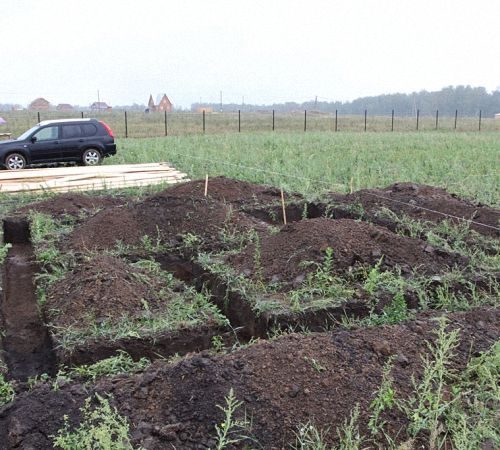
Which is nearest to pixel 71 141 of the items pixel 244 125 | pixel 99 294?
pixel 99 294

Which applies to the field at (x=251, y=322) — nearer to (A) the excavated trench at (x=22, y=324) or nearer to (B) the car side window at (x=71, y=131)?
(A) the excavated trench at (x=22, y=324)

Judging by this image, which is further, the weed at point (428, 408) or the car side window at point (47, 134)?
the car side window at point (47, 134)

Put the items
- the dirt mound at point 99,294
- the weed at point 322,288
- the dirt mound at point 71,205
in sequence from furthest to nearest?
the dirt mound at point 71,205
the weed at point 322,288
the dirt mound at point 99,294

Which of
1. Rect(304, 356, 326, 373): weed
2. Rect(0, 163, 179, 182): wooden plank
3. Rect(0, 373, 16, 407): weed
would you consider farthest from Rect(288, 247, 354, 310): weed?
Rect(0, 163, 179, 182): wooden plank

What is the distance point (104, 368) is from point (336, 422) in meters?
1.92

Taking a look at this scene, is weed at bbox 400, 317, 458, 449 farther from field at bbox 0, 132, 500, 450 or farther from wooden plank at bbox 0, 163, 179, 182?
wooden plank at bbox 0, 163, 179, 182

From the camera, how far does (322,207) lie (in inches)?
373

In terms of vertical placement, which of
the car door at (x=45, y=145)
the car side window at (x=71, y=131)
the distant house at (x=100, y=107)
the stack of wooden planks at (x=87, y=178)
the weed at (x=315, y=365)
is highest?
the distant house at (x=100, y=107)

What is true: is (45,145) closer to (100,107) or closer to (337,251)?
(337,251)

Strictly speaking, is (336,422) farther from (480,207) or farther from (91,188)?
(91,188)

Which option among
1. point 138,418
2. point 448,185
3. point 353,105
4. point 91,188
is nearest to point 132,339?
point 138,418

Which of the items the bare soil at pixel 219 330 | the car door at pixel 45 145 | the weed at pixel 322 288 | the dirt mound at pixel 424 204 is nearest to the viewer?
the bare soil at pixel 219 330

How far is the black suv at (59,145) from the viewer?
51.5 ft

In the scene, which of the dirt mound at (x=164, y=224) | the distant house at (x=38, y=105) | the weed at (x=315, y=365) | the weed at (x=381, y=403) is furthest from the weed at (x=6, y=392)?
the distant house at (x=38, y=105)
